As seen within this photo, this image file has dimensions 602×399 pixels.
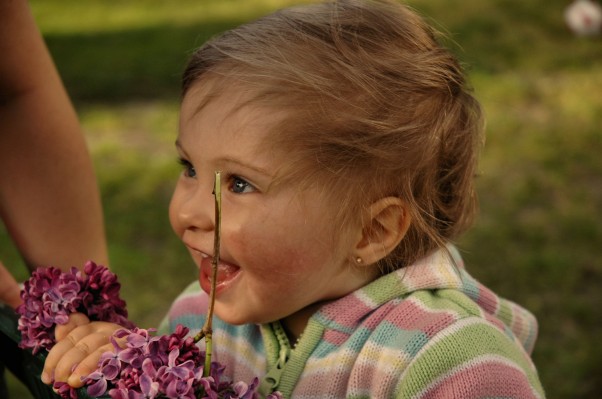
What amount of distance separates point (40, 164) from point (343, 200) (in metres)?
0.77

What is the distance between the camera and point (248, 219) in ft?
5.36

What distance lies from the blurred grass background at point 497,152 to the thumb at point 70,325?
0.78 metres

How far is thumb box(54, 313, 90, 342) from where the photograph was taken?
59.9 inches

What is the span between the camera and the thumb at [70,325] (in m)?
1.52

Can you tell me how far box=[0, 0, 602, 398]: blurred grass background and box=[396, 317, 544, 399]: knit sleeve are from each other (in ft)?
2.35

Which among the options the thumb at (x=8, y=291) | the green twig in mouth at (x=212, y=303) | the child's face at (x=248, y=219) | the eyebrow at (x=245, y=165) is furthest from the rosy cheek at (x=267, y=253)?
the thumb at (x=8, y=291)

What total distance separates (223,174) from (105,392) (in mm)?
479

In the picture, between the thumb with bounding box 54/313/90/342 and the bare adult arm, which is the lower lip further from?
the bare adult arm

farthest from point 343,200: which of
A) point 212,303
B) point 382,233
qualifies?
point 212,303

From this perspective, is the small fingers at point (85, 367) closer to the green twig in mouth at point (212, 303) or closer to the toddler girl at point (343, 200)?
the toddler girl at point (343, 200)

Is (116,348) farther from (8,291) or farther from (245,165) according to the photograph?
(8,291)

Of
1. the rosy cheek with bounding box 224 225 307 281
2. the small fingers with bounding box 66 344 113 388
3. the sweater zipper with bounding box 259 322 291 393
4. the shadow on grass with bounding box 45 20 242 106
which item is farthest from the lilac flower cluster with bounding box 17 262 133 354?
the shadow on grass with bounding box 45 20 242 106

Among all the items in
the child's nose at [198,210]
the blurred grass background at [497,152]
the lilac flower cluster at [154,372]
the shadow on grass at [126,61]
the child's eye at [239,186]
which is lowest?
the shadow on grass at [126,61]

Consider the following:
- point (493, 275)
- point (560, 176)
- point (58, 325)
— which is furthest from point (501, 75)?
point (58, 325)
